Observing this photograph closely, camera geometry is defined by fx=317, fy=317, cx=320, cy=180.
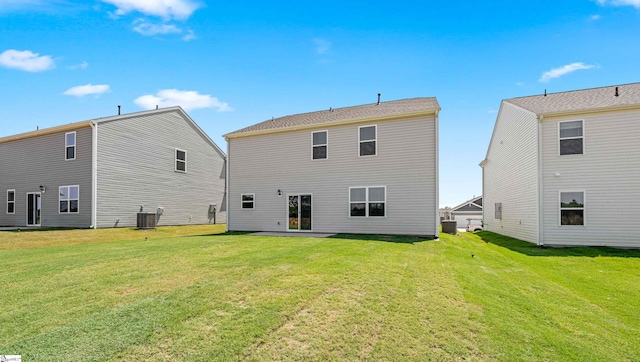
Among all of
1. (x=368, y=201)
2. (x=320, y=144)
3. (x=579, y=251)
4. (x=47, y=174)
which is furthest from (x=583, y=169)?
(x=47, y=174)

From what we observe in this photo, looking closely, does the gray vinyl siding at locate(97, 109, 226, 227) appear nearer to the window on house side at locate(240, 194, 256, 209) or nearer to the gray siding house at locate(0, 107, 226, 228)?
the gray siding house at locate(0, 107, 226, 228)

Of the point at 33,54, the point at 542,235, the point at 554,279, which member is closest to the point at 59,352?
the point at 554,279

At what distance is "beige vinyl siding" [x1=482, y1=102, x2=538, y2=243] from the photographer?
492 inches

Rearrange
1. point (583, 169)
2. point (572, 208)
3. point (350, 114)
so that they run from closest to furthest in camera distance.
Result: point (583, 169) → point (572, 208) → point (350, 114)

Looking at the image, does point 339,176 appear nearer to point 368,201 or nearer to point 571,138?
point 368,201

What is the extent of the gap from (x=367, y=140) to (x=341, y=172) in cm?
177

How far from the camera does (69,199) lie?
16531mm

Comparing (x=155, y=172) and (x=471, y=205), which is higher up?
(x=155, y=172)

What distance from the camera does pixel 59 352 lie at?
9.96 feet

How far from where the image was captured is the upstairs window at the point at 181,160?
19984 mm

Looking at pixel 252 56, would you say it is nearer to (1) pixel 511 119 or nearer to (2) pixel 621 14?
(1) pixel 511 119

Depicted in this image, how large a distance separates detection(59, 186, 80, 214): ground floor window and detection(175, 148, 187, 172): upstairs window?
5.23 m

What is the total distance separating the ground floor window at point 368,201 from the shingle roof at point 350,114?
304 centimetres

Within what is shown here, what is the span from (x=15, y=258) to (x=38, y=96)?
12.1m
